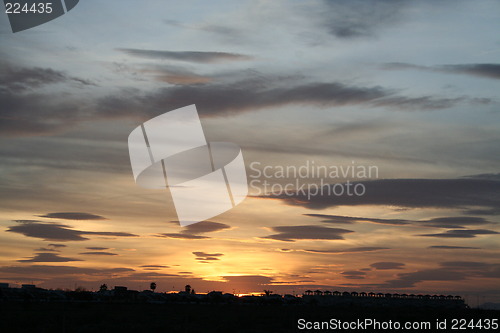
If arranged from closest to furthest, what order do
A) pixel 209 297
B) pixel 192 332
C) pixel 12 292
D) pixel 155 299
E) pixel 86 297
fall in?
pixel 192 332 → pixel 12 292 → pixel 86 297 → pixel 155 299 → pixel 209 297

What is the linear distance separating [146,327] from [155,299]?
113 metres

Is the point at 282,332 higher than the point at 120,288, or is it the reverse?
the point at 120,288

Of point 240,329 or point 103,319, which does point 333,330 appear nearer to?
point 240,329

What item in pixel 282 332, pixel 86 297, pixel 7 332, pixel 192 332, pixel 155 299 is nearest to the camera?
pixel 7 332

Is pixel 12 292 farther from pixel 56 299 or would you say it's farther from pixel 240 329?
pixel 240 329

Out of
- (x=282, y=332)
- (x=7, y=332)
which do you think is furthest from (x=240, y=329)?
(x=7, y=332)

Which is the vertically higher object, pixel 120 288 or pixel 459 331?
pixel 120 288

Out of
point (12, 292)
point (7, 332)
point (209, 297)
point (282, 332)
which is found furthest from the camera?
point (209, 297)

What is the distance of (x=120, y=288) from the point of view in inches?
7416

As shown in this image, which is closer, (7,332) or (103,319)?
(7,332)

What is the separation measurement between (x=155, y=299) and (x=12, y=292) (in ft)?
153

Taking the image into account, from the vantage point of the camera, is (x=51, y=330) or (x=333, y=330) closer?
(x=51, y=330)

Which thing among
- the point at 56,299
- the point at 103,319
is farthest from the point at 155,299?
the point at 103,319

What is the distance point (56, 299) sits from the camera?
129 metres
